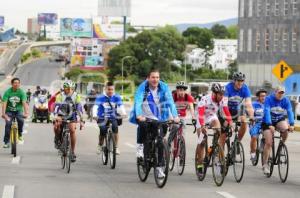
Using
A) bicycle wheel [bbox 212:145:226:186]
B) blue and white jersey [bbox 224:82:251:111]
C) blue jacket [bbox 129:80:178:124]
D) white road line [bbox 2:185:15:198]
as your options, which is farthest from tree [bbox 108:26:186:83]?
white road line [bbox 2:185:15:198]

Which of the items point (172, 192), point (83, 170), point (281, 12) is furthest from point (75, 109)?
point (281, 12)

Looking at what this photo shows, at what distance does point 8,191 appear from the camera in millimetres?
13312

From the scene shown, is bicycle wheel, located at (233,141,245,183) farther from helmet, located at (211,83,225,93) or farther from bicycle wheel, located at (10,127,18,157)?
bicycle wheel, located at (10,127,18,157)

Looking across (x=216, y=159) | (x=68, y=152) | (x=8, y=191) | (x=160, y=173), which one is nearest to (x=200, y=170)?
(x=216, y=159)

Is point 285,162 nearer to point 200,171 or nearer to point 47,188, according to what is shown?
point 200,171

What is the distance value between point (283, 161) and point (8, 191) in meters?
4.95

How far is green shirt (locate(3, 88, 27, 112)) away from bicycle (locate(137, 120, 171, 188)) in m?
5.66

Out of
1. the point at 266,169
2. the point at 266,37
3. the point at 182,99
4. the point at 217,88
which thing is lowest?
the point at 266,169

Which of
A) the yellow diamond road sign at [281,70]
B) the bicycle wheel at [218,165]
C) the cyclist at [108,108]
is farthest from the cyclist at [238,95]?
the yellow diamond road sign at [281,70]

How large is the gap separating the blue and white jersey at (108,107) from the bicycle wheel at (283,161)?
12.5 feet

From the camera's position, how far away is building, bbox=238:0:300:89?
83069 millimetres

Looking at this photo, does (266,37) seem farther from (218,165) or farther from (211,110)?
(218,165)

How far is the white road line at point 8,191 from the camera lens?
42.1 ft

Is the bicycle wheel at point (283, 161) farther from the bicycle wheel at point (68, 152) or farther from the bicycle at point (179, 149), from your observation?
the bicycle wheel at point (68, 152)
